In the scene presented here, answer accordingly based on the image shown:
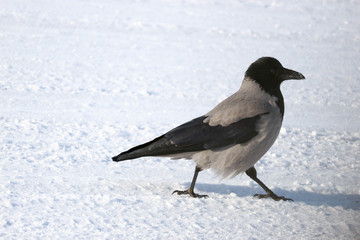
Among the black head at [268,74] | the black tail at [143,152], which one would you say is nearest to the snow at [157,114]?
the black tail at [143,152]

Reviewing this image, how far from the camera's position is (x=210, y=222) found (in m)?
4.31

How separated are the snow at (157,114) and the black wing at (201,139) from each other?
15.3 inches

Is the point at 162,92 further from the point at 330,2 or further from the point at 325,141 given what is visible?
the point at 330,2

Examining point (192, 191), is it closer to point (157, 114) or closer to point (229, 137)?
point (229, 137)

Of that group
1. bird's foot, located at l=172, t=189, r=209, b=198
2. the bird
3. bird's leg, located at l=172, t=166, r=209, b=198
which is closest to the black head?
the bird

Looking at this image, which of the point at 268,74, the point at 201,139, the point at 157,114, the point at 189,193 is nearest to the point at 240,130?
the point at 201,139

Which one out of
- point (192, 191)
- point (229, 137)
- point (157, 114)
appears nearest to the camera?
point (229, 137)

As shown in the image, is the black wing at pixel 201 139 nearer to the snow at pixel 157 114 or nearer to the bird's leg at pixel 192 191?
the bird's leg at pixel 192 191

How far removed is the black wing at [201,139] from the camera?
4586mm

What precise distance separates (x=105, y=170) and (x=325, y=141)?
2.54 metres

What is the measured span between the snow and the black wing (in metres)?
0.39

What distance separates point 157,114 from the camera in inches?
282

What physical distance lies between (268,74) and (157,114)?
2.52 meters

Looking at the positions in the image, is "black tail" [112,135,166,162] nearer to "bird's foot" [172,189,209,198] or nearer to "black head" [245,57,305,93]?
"bird's foot" [172,189,209,198]
